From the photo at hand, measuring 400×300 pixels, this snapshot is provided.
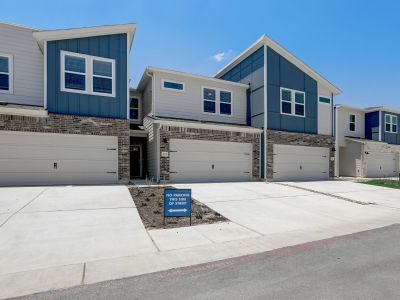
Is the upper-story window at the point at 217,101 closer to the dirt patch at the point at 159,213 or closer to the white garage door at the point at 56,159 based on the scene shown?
the white garage door at the point at 56,159

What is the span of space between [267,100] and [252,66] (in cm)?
306

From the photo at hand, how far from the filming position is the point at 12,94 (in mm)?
14141

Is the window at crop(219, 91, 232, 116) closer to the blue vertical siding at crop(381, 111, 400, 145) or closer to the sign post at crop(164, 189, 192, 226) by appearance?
the sign post at crop(164, 189, 192, 226)

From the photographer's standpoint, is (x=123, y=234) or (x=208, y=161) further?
(x=208, y=161)

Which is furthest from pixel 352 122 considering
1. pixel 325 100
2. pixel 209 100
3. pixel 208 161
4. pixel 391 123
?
pixel 208 161

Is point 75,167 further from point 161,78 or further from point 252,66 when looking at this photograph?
point 252,66

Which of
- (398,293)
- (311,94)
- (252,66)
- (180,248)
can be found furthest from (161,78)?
(398,293)

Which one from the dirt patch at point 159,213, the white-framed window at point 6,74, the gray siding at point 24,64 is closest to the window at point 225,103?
the dirt patch at point 159,213

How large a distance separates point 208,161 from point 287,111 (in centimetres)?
710

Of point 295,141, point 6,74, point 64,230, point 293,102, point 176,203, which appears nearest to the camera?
point 64,230

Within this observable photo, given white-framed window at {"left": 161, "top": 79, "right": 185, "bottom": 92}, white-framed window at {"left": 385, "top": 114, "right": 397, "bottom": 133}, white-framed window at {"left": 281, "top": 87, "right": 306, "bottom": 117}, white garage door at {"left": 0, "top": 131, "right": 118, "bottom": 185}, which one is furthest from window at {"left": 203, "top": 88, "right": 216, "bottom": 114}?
white-framed window at {"left": 385, "top": 114, "right": 397, "bottom": 133}

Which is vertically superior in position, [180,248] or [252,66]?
[252,66]

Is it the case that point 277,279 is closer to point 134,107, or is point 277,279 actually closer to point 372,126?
point 134,107

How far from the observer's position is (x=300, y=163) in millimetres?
18938
